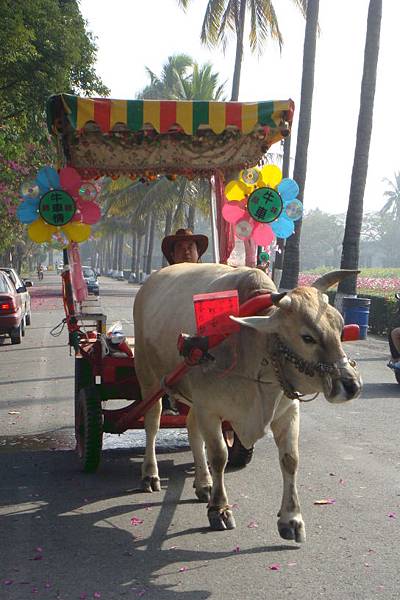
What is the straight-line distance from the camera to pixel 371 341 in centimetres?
1966

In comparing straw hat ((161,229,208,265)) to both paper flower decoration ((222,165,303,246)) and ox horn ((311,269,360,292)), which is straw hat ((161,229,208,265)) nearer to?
paper flower decoration ((222,165,303,246))

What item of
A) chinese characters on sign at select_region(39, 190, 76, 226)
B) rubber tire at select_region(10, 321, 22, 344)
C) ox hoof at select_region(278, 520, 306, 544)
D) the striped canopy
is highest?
the striped canopy

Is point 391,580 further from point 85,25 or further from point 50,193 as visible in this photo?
point 85,25

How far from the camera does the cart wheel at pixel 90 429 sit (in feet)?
22.3

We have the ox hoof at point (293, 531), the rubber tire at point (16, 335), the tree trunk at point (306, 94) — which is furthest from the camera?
the tree trunk at point (306, 94)

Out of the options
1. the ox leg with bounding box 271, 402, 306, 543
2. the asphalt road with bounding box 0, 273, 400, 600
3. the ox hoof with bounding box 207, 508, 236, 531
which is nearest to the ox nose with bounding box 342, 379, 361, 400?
the ox leg with bounding box 271, 402, 306, 543

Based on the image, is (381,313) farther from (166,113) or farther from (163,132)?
(166,113)

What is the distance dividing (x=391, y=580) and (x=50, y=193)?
4.86 m

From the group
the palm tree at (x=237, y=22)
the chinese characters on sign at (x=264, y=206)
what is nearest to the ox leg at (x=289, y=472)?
the chinese characters on sign at (x=264, y=206)

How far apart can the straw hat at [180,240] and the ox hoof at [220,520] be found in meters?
3.69

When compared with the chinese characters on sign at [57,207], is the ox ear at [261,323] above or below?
below

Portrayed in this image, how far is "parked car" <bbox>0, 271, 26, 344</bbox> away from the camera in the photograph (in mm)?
17156

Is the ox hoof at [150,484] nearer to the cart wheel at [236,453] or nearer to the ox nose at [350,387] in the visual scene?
the cart wheel at [236,453]

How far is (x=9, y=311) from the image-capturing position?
17250mm
